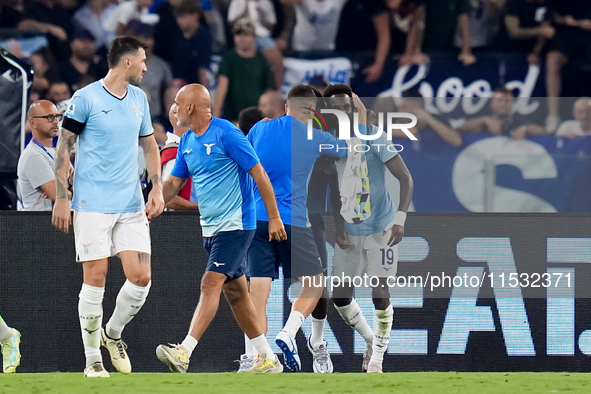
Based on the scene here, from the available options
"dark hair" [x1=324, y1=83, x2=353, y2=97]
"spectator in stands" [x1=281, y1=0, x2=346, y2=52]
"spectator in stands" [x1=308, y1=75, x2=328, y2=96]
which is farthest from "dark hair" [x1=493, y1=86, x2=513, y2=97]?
"dark hair" [x1=324, y1=83, x2=353, y2=97]

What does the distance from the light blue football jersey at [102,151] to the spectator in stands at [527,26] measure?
617 centimetres

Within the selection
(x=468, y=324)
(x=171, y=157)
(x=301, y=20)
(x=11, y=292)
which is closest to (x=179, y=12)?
(x=301, y=20)

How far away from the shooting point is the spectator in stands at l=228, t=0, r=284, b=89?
10242 mm

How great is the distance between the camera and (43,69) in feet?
32.7

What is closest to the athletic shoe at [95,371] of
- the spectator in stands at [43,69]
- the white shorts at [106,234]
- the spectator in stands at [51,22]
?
the white shorts at [106,234]

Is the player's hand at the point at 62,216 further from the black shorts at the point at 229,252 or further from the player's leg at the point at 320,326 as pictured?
the player's leg at the point at 320,326

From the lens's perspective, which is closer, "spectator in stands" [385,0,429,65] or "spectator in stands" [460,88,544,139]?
"spectator in stands" [460,88,544,139]

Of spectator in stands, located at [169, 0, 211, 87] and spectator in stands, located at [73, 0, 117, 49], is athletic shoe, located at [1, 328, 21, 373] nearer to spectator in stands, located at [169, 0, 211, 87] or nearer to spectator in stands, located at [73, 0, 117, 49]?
spectator in stands, located at [169, 0, 211, 87]

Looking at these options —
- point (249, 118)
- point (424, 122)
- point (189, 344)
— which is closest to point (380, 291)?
point (189, 344)

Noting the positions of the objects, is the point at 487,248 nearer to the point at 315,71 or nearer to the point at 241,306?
the point at 241,306

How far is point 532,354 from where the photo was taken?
6594 millimetres

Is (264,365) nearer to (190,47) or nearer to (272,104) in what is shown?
(272,104)

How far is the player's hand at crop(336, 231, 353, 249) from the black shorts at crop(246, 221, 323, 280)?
0.98ft

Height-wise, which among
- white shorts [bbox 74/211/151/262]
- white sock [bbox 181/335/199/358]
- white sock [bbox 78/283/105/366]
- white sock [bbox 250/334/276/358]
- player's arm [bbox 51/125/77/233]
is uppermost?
player's arm [bbox 51/125/77/233]
